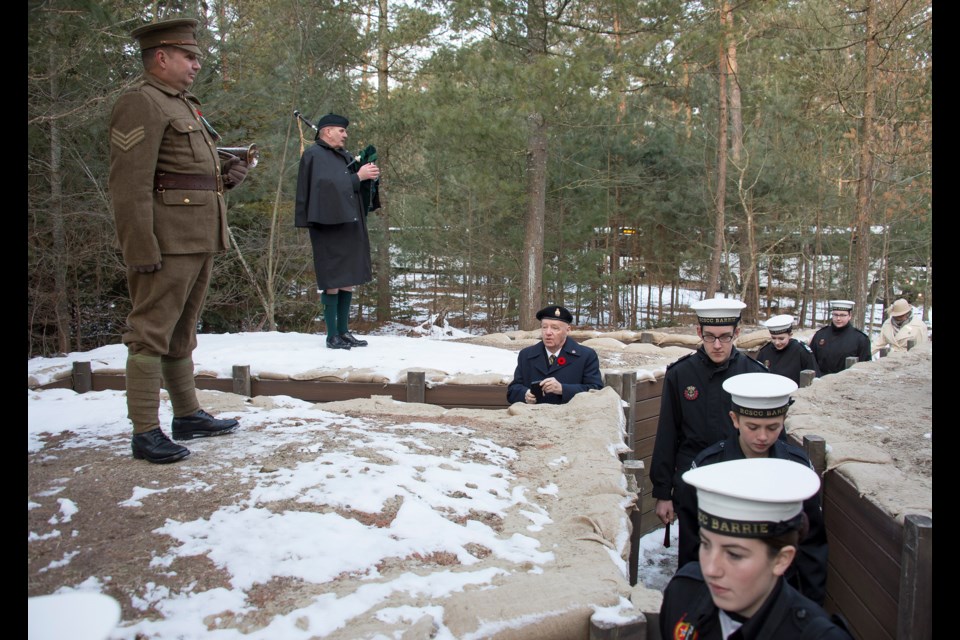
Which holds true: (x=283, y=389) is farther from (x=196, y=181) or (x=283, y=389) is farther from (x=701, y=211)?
(x=701, y=211)

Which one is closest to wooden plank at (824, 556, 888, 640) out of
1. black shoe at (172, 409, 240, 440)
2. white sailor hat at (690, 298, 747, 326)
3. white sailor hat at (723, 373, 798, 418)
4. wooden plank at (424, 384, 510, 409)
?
white sailor hat at (723, 373, 798, 418)

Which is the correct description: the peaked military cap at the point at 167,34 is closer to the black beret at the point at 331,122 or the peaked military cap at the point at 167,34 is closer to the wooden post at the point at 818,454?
the black beret at the point at 331,122

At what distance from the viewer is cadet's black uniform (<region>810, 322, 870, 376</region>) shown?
848cm

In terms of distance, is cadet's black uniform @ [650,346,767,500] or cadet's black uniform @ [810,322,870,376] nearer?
cadet's black uniform @ [650,346,767,500]

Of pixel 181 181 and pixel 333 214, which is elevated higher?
pixel 333 214

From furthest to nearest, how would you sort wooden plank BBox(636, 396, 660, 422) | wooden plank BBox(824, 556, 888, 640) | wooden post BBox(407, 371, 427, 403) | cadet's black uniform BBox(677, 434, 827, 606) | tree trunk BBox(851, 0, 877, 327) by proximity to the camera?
tree trunk BBox(851, 0, 877, 327) → wooden plank BBox(636, 396, 660, 422) → wooden post BBox(407, 371, 427, 403) → wooden plank BBox(824, 556, 888, 640) → cadet's black uniform BBox(677, 434, 827, 606)

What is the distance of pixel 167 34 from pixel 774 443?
3.13 m

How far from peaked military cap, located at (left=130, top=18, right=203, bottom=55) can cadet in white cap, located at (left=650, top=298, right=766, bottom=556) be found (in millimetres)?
2811

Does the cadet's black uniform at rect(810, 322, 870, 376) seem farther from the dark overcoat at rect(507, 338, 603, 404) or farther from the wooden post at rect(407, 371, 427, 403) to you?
the wooden post at rect(407, 371, 427, 403)

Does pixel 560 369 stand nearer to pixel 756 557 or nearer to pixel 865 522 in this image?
pixel 865 522

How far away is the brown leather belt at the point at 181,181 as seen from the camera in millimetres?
3182

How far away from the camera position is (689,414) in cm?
411

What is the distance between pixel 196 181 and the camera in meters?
3.28

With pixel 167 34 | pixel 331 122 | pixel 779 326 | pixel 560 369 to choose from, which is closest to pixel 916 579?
pixel 560 369
